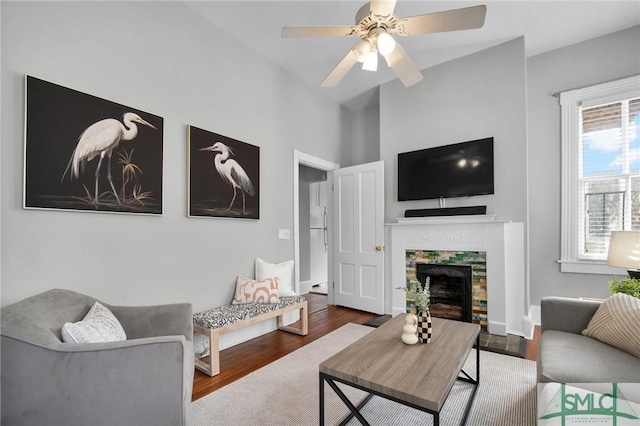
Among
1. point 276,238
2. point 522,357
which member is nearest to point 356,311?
point 276,238

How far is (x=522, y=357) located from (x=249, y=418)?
2338 mm

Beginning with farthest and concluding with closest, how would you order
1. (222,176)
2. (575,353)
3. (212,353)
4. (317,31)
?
(222,176) → (212,353) → (317,31) → (575,353)

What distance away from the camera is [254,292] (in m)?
2.99

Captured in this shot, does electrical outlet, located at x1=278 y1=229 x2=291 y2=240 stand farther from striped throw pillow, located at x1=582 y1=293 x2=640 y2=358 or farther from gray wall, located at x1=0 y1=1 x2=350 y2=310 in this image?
striped throw pillow, located at x1=582 y1=293 x2=640 y2=358

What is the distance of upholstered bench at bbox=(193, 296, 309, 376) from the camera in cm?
236

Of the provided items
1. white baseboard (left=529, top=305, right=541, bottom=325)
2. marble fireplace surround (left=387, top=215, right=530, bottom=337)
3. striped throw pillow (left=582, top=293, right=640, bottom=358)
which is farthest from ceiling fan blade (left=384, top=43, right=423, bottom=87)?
white baseboard (left=529, top=305, right=541, bottom=325)

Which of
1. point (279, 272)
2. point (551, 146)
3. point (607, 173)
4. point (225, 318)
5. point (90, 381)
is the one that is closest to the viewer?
point (90, 381)

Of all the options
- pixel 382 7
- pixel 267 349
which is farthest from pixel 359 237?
pixel 382 7

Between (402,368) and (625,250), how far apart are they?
1.96m

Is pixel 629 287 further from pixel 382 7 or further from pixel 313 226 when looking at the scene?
pixel 313 226

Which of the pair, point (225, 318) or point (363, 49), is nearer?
point (363, 49)

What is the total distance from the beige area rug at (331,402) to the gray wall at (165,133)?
940 mm

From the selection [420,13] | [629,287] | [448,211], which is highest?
[420,13]

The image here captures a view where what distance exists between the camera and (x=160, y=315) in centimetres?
196
